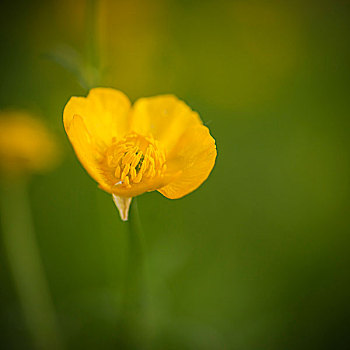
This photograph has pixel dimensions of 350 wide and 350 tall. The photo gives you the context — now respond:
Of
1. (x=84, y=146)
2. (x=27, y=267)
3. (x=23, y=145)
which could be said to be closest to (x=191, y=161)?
(x=84, y=146)

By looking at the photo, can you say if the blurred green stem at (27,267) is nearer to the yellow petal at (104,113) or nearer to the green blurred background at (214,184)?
the green blurred background at (214,184)

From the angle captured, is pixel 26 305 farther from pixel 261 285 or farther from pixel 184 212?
pixel 261 285

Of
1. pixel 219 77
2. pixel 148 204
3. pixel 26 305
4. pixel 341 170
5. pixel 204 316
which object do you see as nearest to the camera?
pixel 26 305

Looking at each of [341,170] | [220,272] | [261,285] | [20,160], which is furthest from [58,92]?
[341,170]

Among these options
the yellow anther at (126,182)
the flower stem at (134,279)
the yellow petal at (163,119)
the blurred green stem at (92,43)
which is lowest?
the flower stem at (134,279)

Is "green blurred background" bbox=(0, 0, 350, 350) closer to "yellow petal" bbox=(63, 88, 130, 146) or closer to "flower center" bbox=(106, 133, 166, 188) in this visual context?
"yellow petal" bbox=(63, 88, 130, 146)

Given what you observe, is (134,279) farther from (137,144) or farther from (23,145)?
(23,145)

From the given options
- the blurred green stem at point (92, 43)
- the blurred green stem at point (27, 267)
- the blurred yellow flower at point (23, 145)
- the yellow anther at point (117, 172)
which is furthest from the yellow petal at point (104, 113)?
the blurred green stem at point (27, 267)
